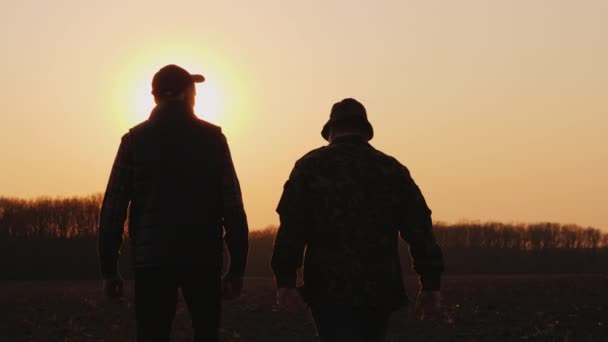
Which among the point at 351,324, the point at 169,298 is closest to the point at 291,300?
the point at 351,324

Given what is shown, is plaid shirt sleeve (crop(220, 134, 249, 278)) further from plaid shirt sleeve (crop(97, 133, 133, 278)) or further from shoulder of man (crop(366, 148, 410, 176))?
shoulder of man (crop(366, 148, 410, 176))

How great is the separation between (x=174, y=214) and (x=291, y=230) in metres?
0.79

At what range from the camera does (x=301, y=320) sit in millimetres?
20703

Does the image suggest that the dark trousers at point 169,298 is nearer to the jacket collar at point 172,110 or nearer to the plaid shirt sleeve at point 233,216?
the plaid shirt sleeve at point 233,216

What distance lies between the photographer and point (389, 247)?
19.6ft

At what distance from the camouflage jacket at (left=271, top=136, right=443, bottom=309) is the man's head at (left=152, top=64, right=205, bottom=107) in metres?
0.90

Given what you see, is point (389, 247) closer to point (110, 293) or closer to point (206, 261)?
point (206, 261)

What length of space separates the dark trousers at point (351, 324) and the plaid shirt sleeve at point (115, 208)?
1.43m

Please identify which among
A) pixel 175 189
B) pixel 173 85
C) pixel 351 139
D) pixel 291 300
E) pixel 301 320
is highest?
pixel 173 85

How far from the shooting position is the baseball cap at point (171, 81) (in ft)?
20.1

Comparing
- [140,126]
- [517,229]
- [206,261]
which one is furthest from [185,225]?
[517,229]

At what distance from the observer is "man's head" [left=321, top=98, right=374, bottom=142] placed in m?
6.21

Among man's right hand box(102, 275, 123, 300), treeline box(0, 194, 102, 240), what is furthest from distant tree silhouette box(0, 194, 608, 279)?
man's right hand box(102, 275, 123, 300)

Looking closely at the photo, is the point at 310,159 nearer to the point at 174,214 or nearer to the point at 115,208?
the point at 174,214
